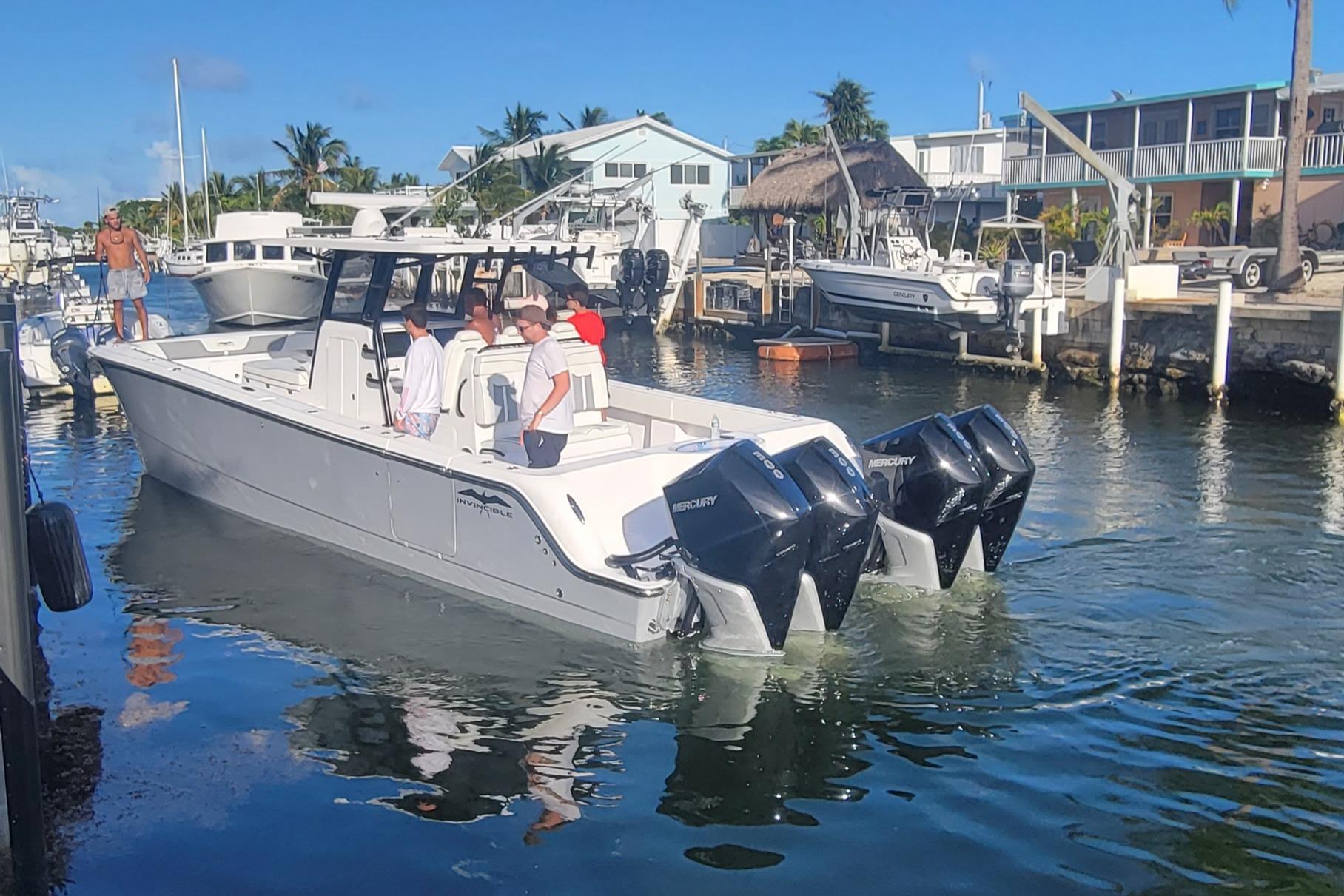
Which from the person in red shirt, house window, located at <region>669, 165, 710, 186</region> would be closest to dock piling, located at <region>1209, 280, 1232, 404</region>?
the person in red shirt

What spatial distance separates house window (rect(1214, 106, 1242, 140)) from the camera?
30.2 metres

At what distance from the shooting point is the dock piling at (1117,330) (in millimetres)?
18453

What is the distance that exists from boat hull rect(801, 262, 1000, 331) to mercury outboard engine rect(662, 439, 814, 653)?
1537cm

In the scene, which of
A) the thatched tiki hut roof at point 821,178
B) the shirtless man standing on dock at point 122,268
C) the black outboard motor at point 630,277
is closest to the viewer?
the shirtless man standing on dock at point 122,268

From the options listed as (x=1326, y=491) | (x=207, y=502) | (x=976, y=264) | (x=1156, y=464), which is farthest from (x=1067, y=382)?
(x=207, y=502)

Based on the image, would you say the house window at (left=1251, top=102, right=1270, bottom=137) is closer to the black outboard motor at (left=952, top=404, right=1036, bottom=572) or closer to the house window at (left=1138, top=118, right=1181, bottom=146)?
the house window at (left=1138, top=118, right=1181, bottom=146)

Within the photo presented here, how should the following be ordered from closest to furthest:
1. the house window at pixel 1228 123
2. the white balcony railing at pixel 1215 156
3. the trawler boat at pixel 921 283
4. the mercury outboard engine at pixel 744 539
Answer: the mercury outboard engine at pixel 744 539 < the trawler boat at pixel 921 283 < the white balcony railing at pixel 1215 156 < the house window at pixel 1228 123

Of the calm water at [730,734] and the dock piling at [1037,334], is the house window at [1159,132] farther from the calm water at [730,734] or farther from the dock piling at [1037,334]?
the calm water at [730,734]

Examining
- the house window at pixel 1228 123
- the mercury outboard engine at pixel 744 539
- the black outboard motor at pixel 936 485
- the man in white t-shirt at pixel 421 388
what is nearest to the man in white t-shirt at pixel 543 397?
the man in white t-shirt at pixel 421 388

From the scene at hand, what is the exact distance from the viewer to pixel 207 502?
1046 cm

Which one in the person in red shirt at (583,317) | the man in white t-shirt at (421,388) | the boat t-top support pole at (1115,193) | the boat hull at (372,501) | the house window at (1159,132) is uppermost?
the house window at (1159,132)

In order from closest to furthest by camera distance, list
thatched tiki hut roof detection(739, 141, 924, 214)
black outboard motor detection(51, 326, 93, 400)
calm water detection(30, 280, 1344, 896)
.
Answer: calm water detection(30, 280, 1344, 896) → black outboard motor detection(51, 326, 93, 400) → thatched tiki hut roof detection(739, 141, 924, 214)

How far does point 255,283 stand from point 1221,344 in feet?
73.0

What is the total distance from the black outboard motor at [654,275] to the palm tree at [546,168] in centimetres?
1732
